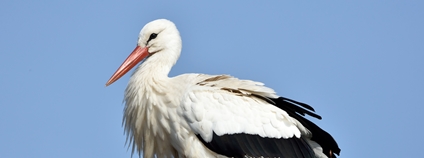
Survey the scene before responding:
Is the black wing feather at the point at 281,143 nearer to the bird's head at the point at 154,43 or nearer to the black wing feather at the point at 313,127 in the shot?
the black wing feather at the point at 313,127

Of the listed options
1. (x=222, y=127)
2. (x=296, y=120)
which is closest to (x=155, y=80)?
(x=222, y=127)

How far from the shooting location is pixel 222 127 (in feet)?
21.2

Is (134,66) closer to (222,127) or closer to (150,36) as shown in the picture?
(150,36)

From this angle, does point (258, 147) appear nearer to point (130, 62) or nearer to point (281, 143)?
point (281, 143)

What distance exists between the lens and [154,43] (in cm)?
704

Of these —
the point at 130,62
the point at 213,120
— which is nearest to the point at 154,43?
the point at 130,62

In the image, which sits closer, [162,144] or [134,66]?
[162,144]

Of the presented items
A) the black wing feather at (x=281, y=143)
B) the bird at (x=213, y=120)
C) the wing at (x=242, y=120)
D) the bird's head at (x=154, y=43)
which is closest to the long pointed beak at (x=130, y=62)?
the bird's head at (x=154, y=43)

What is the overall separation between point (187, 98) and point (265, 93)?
0.65 m

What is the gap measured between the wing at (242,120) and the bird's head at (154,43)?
1.72 ft

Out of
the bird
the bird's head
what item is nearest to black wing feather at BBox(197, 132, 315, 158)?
the bird

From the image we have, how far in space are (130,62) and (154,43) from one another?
9.9 inches

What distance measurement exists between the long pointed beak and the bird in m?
0.17

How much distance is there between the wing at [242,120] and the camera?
6.41 metres
